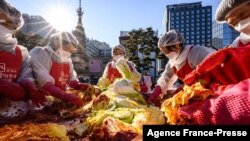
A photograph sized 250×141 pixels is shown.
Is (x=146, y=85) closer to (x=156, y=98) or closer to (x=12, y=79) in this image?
(x=156, y=98)

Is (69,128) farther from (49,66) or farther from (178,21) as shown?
(178,21)

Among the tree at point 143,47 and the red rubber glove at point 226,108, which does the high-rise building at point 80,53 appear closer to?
the tree at point 143,47

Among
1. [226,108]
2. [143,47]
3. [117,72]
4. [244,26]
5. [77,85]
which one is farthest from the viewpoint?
[143,47]

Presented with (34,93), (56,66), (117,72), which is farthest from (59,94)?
(117,72)

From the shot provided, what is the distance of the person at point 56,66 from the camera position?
403 cm

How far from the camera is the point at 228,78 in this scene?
7.72 ft

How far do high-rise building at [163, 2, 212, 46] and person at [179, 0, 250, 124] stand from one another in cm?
6903

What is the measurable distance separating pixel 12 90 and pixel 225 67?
90.4 inches

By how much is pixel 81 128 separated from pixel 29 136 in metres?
0.78

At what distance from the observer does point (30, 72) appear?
4148 mm

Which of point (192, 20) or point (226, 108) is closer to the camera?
point (226, 108)

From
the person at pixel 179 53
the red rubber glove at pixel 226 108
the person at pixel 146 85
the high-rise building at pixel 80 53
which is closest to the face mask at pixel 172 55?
the person at pixel 179 53

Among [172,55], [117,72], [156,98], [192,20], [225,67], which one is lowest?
[156,98]

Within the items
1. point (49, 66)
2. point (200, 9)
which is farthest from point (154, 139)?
point (200, 9)
